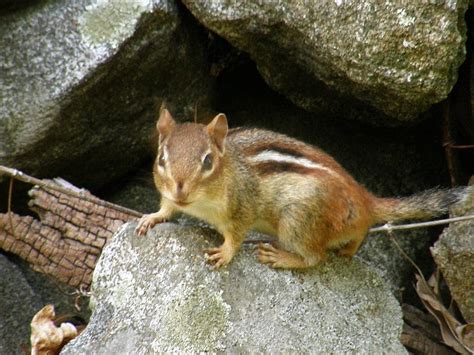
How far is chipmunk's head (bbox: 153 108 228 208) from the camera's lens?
3654mm

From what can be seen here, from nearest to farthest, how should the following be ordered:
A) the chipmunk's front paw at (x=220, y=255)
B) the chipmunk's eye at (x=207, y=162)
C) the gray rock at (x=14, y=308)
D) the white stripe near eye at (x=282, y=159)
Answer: the chipmunk's eye at (x=207, y=162) < the chipmunk's front paw at (x=220, y=255) < the white stripe near eye at (x=282, y=159) < the gray rock at (x=14, y=308)

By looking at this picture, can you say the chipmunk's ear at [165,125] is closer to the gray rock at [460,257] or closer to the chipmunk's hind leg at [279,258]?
the chipmunk's hind leg at [279,258]

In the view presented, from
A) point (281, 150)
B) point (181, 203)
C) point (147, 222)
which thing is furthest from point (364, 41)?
point (147, 222)

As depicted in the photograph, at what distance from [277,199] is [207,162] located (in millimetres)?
469

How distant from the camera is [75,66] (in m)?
4.44

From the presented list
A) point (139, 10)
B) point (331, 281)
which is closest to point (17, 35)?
point (139, 10)

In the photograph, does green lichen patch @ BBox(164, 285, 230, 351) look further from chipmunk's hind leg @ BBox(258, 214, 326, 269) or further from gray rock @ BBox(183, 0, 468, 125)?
gray rock @ BBox(183, 0, 468, 125)

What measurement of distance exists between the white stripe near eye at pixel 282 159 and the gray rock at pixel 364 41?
0.49 meters

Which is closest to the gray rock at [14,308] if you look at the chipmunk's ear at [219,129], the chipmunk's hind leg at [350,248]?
the chipmunk's ear at [219,129]

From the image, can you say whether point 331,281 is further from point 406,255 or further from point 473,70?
point 473,70

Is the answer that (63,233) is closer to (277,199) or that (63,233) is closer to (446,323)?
(277,199)

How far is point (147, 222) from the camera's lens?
409 centimetres

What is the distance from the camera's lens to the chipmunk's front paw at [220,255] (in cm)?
389

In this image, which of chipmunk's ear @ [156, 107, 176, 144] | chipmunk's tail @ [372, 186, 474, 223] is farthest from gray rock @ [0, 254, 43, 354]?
chipmunk's tail @ [372, 186, 474, 223]
